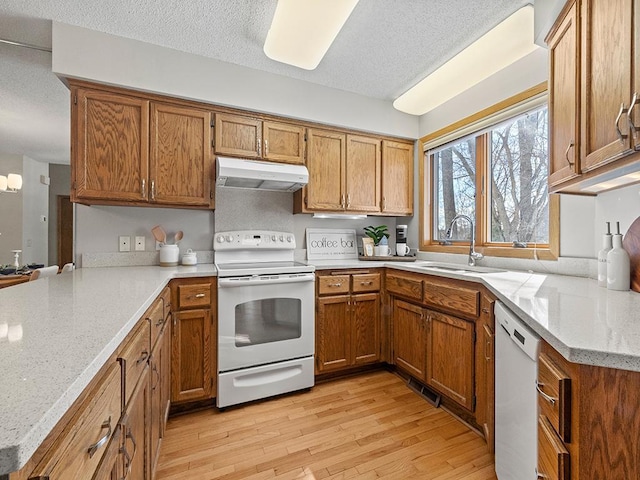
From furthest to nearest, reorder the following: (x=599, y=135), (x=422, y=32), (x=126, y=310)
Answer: (x=422, y=32) → (x=599, y=135) → (x=126, y=310)

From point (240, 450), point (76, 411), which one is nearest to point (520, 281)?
point (240, 450)

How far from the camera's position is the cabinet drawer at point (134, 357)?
90cm

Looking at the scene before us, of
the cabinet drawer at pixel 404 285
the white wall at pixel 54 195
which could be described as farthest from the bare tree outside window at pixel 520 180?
the white wall at pixel 54 195

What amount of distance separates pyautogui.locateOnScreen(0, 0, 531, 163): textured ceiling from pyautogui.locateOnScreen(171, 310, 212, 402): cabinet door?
6.04 feet


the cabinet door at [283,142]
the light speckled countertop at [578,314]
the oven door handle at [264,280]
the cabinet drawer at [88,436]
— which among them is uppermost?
the cabinet door at [283,142]

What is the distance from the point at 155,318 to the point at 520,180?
2555mm

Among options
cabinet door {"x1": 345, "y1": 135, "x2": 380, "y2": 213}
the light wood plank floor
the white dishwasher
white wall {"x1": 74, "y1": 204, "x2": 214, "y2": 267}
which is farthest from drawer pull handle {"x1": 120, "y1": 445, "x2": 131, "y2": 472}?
cabinet door {"x1": 345, "y1": 135, "x2": 380, "y2": 213}

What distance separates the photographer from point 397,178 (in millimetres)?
3111

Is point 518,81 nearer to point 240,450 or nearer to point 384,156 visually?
point 384,156

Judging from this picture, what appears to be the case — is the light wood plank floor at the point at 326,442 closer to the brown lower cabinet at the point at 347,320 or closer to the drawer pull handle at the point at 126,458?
the brown lower cabinet at the point at 347,320

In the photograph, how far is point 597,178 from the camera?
4.31 feet

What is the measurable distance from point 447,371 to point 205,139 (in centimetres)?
237

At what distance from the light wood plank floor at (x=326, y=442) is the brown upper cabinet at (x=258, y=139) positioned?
187 cm

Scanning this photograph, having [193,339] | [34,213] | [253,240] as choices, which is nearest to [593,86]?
[253,240]
